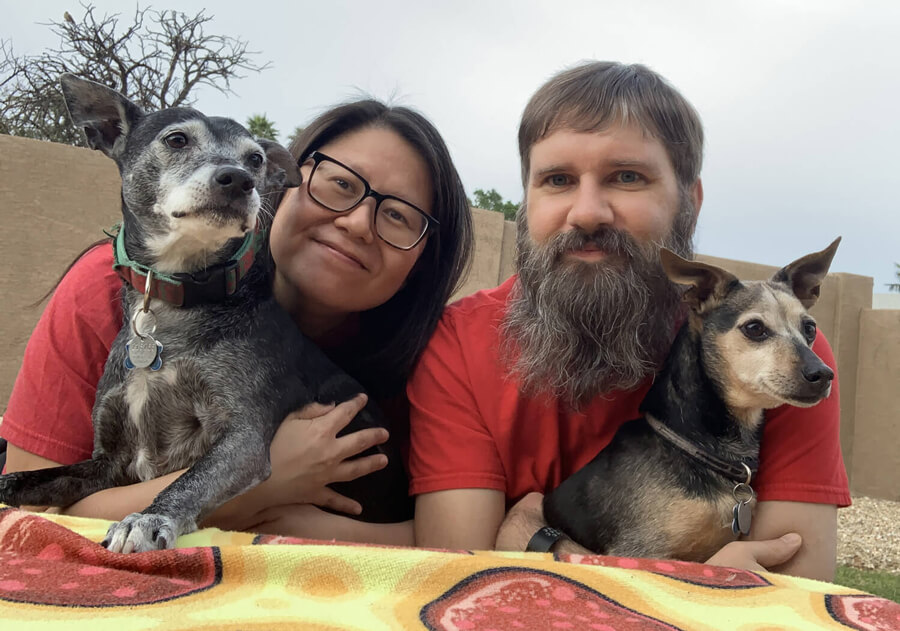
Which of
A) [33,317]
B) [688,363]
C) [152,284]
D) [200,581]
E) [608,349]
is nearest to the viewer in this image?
[200,581]

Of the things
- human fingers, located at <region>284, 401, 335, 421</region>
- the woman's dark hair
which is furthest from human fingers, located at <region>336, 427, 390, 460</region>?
the woman's dark hair

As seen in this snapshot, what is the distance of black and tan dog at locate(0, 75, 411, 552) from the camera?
2092mm

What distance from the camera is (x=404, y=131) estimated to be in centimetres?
298

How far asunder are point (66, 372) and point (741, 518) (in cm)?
232

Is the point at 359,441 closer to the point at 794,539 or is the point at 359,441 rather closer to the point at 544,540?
the point at 544,540

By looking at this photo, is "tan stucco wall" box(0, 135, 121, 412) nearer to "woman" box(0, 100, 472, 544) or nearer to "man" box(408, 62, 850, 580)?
"woman" box(0, 100, 472, 544)

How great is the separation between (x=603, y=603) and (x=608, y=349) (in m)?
1.29

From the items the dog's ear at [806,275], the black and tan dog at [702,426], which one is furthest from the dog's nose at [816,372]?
the dog's ear at [806,275]

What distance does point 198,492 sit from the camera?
6.40 feet

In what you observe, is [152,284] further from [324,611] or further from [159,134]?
[324,611]

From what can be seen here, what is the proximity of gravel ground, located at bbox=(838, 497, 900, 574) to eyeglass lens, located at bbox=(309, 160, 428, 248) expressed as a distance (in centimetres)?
664

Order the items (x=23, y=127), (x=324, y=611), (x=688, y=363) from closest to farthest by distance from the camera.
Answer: (x=324, y=611) < (x=688, y=363) < (x=23, y=127)

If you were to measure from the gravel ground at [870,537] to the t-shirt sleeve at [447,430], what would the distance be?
6215mm

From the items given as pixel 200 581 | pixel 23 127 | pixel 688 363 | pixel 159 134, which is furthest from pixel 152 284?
pixel 23 127
